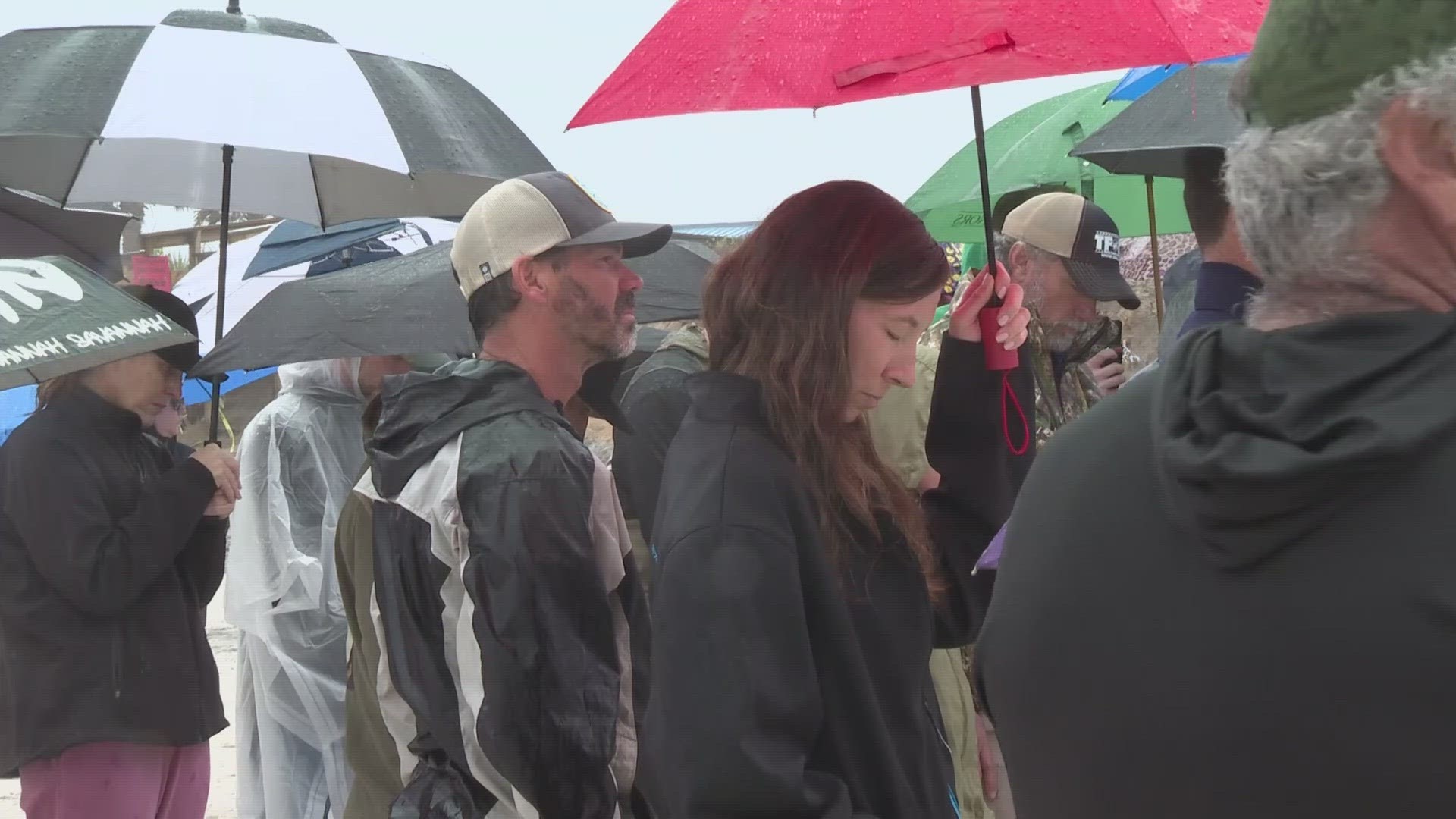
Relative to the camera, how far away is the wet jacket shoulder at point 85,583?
363cm

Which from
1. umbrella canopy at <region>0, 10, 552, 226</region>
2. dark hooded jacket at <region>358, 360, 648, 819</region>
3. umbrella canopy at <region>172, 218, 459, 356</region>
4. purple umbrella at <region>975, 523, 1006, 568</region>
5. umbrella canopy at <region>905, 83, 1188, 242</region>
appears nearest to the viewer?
purple umbrella at <region>975, 523, 1006, 568</region>

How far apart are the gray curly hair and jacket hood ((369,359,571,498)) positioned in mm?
1622

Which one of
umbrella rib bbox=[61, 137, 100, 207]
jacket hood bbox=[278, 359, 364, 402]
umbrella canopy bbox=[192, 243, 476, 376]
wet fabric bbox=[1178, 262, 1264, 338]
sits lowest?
jacket hood bbox=[278, 359, 364, 402]

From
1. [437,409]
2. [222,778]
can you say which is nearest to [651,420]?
[437,409]

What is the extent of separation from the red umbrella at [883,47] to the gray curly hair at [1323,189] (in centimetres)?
91

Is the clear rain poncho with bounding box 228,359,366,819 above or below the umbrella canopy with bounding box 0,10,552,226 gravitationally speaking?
below

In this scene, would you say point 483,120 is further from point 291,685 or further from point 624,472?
point 291,685

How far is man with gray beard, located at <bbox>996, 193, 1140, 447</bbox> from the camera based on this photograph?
14.4ft

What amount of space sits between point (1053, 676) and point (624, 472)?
2.29 meters

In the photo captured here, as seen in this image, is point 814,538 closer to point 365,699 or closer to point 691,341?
point 365,699

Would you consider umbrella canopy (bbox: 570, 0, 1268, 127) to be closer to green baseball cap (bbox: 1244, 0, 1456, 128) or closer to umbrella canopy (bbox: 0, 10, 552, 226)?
umbrella canopy (bbox: 0, 10, 552, 226)

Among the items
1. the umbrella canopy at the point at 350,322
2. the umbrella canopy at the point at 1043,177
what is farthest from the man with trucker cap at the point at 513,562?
the umbrella canopy at the point at 1043,177

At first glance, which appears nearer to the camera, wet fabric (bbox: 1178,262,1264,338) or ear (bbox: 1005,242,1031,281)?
wet fabric (bbox: 1178,262,1264,338)

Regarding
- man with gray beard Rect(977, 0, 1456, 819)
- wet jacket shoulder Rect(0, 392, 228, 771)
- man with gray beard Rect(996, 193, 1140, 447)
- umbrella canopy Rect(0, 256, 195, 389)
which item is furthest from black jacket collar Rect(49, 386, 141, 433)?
man with gray beard Rect(977, 0, 1456, 819)
